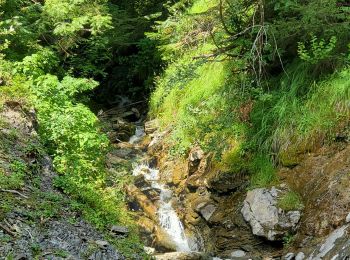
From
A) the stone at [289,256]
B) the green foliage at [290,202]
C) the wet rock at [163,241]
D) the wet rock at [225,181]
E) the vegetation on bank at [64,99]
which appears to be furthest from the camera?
the wet rock at [225,181]

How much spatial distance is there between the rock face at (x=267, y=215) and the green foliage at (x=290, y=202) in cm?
7

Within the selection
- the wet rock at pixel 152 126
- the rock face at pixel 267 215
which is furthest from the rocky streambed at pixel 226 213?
the wet rock at pixel 152 126

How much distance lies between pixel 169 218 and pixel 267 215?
7.26ft

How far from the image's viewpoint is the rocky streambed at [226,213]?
6043 millimetres

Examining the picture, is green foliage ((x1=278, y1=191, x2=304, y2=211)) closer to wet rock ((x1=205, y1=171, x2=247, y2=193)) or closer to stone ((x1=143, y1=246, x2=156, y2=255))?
wet rock ((x1=205, y1=171, x2=247, y2=193))

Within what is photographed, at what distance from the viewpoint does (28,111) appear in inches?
304

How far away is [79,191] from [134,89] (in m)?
8.88

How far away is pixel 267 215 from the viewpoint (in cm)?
655

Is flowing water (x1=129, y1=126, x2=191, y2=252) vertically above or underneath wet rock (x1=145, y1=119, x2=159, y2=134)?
underneath

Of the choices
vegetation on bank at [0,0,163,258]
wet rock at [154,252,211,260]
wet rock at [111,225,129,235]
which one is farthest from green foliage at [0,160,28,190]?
wet rock at [154,252,211,260]

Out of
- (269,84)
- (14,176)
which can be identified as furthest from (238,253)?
(14,176)

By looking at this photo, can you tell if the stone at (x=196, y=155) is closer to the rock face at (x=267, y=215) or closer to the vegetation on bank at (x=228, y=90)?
the vegetation on bank at (x=228, y=90)

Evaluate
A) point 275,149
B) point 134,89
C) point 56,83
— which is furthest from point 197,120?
point 134,89

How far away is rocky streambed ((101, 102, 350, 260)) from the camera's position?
6.04 metres
